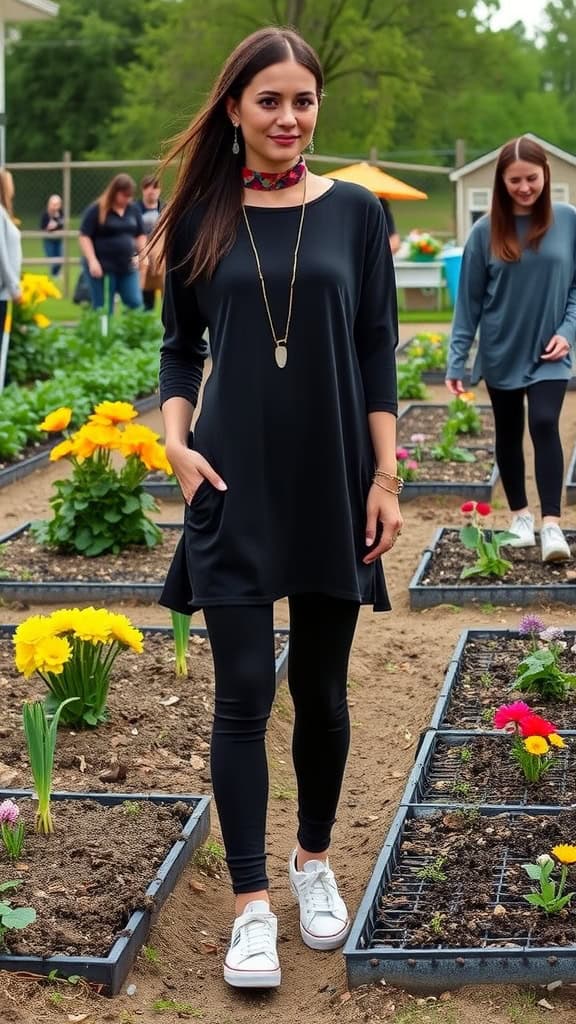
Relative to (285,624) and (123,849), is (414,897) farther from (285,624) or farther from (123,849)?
(285,624)

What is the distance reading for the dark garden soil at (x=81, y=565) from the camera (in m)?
6.81

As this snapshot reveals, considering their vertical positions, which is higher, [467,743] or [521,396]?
[521,396]

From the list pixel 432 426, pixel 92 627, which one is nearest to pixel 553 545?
pixel 92 627

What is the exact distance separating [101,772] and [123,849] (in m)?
0.70

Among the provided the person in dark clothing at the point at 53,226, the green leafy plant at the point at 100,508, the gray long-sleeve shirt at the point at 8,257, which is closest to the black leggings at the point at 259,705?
the green leafy plant at the point at 100,508

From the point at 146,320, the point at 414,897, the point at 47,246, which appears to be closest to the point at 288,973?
the point at 414,897

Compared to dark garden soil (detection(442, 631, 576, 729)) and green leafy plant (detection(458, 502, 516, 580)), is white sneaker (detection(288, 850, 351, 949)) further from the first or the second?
green leafy plant (detection(458, 502, 516, 580))

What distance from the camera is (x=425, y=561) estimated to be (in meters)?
6.82

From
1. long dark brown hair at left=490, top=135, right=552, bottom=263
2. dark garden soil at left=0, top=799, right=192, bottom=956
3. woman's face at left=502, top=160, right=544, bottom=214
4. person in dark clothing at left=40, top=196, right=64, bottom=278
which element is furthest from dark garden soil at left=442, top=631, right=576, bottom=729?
person in dark clothing at left=40, top=196, right=64, bottom=278

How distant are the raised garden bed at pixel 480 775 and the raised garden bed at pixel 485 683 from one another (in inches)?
5.4

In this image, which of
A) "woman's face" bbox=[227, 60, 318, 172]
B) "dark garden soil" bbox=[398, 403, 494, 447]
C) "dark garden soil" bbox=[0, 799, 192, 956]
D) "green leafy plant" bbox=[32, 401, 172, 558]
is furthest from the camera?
"dark garden soil" bbox=[398, 403, 494, 447]

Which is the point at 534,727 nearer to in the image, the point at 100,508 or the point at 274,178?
the point at 274,178

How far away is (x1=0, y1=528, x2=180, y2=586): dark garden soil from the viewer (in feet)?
22.4

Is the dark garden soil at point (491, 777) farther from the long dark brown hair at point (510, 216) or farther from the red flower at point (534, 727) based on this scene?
the long dark brown hair at point (510, 216)
